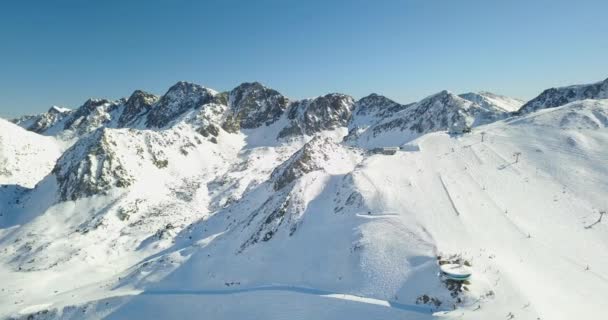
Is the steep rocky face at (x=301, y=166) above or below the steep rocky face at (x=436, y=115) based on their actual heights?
below

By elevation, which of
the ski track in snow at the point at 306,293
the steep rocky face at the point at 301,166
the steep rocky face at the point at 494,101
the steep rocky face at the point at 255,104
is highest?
the steep rocky face at the point at 255,104

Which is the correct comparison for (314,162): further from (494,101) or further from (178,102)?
(494,101)

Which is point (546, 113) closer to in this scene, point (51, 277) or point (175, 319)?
point (175, 319)

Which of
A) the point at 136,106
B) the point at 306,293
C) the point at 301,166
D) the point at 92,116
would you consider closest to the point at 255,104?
the point at 136,106

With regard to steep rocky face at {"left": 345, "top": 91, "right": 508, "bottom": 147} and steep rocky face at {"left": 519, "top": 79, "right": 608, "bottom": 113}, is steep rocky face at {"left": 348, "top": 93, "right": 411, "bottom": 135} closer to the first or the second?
steep rocky face at {"left": 345, "top": 91, "right": 508, "bottom": 147}

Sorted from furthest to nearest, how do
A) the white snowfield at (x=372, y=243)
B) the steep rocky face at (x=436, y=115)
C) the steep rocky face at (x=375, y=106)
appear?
the steep rocky face at (x=375, y=106) → the steep rocky face at (x=436, y=115) → the white snowfield at (x=372, y=243)

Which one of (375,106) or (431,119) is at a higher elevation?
(375,106)

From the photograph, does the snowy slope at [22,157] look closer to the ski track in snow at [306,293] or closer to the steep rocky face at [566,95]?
the ski track in snow at [306,293]

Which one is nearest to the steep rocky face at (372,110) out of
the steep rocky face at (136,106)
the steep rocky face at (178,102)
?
the steep rocky face at (178,102)
